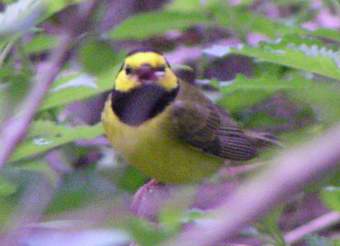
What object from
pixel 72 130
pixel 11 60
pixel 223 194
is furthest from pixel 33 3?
pixel 72 130

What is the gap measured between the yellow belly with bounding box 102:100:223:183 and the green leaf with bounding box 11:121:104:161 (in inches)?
29.9

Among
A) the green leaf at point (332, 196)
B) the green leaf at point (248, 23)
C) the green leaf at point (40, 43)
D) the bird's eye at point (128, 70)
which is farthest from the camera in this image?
the bird's eye at point (128, 70)

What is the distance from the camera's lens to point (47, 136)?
1988 millimetres

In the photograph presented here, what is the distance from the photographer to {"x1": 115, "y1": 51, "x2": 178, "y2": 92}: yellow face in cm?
296

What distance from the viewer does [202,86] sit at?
11.9 feet

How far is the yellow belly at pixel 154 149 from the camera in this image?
289 centimetres

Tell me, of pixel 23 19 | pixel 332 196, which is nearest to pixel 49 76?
pixel 23 19

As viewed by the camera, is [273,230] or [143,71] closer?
[273,230]

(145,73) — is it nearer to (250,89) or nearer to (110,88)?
(250,89)

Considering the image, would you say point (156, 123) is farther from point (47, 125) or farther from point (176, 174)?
point (47, 125)

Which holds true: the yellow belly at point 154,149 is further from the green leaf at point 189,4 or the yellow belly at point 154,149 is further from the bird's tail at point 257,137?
the green leaf at point 189,4

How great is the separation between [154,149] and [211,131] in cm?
43

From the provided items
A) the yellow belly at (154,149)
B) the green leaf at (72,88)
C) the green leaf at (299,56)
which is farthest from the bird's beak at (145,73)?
the green leaf at (72,88)

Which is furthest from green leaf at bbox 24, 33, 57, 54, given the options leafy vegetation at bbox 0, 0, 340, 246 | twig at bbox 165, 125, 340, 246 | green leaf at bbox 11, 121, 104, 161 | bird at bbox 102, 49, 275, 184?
twig at bbox 165, 125, 340, 246
